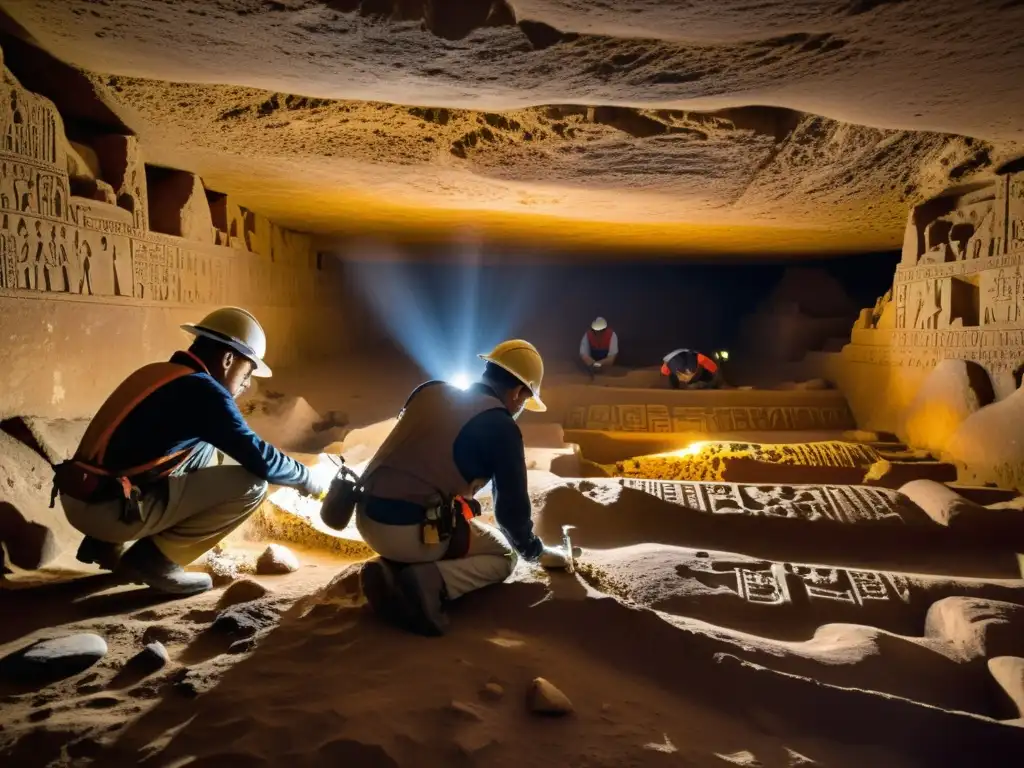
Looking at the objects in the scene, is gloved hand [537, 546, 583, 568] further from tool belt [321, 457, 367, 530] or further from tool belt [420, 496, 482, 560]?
tool belt [321, 457, 367, 530]

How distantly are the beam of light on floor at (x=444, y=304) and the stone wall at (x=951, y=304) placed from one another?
20.4ft

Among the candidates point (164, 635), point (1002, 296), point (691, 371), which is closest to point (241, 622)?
point (164, 635)

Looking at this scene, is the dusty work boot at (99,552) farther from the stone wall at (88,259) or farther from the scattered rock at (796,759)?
the scattered rock at (796,759)

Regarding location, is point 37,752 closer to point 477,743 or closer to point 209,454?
point 477,743

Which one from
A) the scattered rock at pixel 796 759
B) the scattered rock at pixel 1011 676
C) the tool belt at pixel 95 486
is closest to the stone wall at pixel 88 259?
the tool belt at pixel 95 486

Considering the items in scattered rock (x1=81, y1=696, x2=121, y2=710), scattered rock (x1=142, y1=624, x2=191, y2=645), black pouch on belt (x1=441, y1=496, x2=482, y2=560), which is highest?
black pouch on belt (x1=441, y1=496, x2=482, y2=560)

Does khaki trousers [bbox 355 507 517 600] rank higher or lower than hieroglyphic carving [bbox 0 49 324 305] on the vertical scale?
lower

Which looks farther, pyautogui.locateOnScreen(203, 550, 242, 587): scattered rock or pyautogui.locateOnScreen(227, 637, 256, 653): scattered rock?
pyautogui.locateOnScreen(203, 550, 242, 587): scattered rock

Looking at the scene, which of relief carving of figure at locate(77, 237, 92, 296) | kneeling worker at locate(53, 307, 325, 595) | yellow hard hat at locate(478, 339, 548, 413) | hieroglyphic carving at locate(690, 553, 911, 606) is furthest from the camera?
relief carving of figure at locate(77, 237, 92, 296)

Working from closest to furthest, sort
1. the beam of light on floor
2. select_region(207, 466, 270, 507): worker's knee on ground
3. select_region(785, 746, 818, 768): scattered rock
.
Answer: select_region(785, 746, 818, 768): scattered rock → select_region(207, 466, 270, 507): worker's knee on ground → the beam of light on floor

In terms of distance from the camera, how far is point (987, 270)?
6.67 meters

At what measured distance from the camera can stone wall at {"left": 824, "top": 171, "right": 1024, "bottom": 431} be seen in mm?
6352

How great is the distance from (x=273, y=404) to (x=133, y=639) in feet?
16.8

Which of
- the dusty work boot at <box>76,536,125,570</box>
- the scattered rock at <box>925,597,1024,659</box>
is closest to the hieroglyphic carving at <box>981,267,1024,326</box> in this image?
the scattered rock at <box>925,597,1024,659</box>
